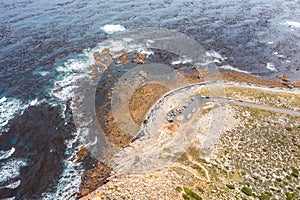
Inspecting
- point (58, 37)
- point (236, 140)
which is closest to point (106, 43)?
point (58, 37)

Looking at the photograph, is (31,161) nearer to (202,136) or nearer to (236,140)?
(202,136)

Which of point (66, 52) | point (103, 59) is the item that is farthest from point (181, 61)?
point (66, 52)

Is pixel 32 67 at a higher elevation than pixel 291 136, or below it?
higher

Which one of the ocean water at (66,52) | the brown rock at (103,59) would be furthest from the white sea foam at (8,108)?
the brown rock at (103,59)

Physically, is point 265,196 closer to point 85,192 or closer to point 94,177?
point 94,177

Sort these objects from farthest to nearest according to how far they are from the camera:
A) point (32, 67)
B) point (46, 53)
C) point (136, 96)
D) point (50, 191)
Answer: point (46, 53) → point (32, 67) → point (136, 96) → point (50, 191)

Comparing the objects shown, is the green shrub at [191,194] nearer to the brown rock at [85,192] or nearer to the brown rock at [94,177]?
the brown rock at [94,177]
